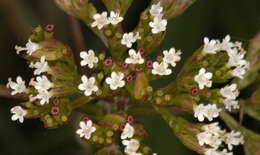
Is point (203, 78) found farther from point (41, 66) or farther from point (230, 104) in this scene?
point (41, 66)

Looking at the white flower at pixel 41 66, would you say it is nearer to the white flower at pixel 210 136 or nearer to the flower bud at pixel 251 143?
the white flower at pixel 210 136

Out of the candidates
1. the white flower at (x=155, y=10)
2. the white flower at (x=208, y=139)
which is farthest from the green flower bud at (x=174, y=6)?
the white flower at (x=208, y=139)

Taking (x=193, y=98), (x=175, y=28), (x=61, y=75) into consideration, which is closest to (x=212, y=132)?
(x=193, y=98)

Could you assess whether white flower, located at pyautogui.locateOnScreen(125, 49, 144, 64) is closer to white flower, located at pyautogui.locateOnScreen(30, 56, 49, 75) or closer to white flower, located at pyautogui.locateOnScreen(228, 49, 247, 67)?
white flower, located at pyautogui.locateOnScreen(30, 56, 49, 75)

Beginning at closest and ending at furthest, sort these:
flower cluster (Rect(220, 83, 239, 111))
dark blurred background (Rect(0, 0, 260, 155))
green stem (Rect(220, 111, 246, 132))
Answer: flower cluster (Rect(220, 83, 239, 111)) < green stem (Rect(220, 111, 246, 132)) < dark blurred background (Rect(0, 0, 260, 155))

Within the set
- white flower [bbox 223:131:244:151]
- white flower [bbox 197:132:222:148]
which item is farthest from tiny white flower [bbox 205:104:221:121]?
white flower [bbox 223:131:244:151]

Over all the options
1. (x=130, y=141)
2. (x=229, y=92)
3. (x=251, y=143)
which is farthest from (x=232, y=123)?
(x=130, y=141)
